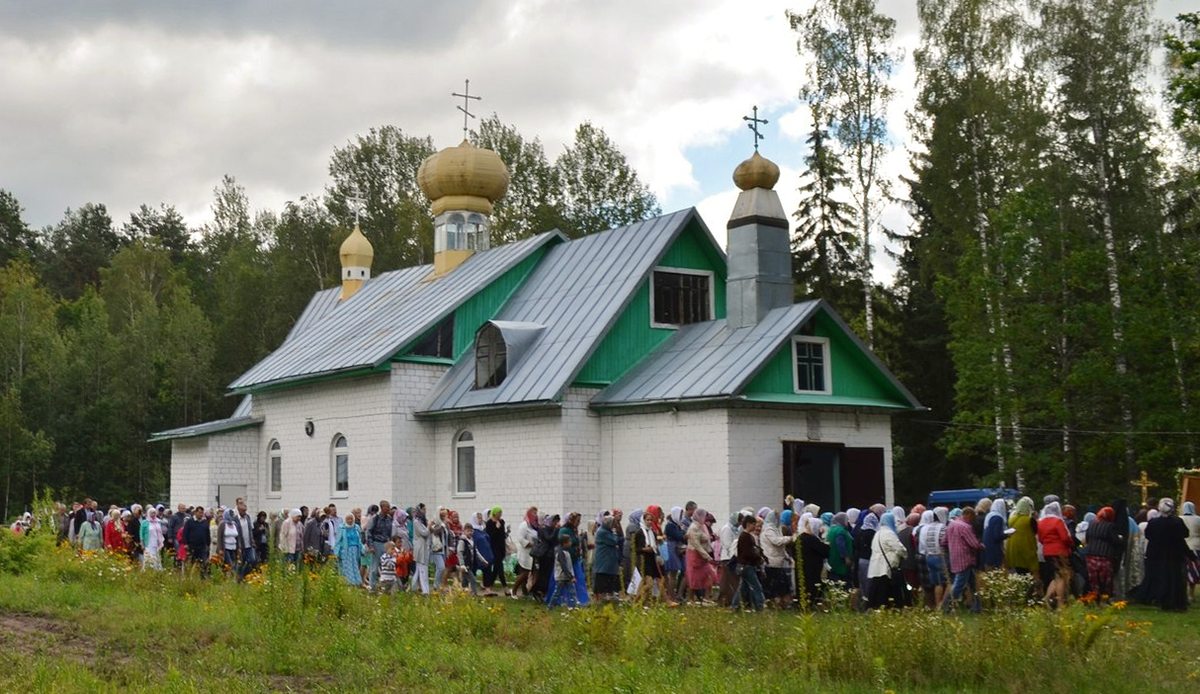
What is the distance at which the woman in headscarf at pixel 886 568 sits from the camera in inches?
713

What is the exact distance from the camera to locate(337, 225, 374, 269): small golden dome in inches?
1678

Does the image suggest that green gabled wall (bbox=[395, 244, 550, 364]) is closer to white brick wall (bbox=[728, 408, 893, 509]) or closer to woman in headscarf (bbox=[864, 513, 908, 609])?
white brick wall (bbox=[728, 408, 893, 509])

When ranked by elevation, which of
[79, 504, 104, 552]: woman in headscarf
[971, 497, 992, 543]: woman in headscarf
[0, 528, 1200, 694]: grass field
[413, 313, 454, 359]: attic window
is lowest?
[0, 528, 1200, 694]: grass field

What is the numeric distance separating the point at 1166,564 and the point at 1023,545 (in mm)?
2753

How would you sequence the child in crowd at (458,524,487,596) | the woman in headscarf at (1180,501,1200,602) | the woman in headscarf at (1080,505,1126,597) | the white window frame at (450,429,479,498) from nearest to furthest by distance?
the woman in headscarf at (1080,505,1126,597) → the child in crowd at (458,524,487,596) → the woman in headscarf at (1180,501,1200,602) → the white window frame at (450,429,479,498)

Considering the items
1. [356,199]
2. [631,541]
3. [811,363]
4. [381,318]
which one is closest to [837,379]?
[811,363]

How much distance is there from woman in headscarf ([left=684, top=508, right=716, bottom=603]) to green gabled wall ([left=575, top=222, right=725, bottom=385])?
7.79m

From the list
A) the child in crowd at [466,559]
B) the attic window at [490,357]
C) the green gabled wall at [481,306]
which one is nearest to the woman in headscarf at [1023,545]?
the child in crowd at [466,559]

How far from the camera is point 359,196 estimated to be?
60.8m

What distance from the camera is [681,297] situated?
29719 millimetres

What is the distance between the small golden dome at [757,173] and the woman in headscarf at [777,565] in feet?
32.6

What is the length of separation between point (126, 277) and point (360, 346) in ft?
132

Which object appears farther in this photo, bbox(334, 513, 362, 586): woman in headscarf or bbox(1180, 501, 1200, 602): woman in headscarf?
bbox(1180, 501, 1200, 602): woman in headscarf

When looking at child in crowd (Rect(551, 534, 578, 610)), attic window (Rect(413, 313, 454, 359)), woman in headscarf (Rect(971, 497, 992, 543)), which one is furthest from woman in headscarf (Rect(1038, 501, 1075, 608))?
attic window (Rect(413, 313, 454, 359))
